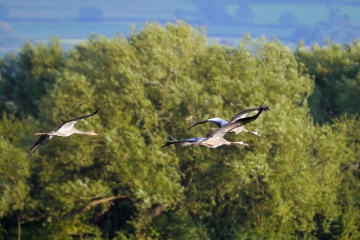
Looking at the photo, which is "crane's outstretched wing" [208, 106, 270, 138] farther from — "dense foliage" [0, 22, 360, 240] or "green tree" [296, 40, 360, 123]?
"green tree" [296, 40, 360, 123]

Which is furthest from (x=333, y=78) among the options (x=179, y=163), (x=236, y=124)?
(x=236, y=124)

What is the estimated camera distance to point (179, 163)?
140ft

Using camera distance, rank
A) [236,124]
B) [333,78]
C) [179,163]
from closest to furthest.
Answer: [236,124]
[179,163]
[333,78]

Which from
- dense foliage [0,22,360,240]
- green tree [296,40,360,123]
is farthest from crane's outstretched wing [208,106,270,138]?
green tree [296,40,360,123]

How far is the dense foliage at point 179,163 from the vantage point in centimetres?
4000

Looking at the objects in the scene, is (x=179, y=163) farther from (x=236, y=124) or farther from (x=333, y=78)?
(x=236, y=124)

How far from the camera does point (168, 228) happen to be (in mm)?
40812

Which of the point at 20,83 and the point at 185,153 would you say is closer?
the point at 185,153

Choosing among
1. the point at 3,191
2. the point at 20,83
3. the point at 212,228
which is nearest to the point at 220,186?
the point at 212,228

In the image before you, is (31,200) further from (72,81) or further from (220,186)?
(220,186)

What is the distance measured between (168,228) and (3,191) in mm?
8058

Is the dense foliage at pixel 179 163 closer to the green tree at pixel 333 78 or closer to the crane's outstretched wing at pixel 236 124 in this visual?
the green tree at pixel 333 78

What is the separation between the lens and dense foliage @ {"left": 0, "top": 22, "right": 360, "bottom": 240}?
131 feet

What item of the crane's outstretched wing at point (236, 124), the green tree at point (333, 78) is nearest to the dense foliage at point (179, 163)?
the green tree at point (333, 78)
